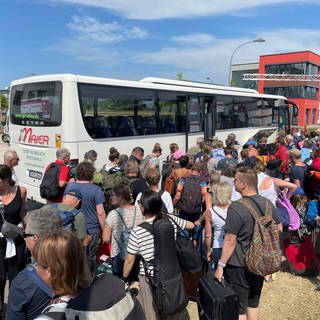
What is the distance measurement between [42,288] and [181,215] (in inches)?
149

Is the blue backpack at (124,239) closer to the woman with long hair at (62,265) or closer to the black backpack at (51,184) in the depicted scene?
the woman with long hair at (62,265)

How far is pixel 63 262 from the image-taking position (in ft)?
6.33

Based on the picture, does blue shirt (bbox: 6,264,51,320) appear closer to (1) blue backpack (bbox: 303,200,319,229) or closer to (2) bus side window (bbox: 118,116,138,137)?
(1) blue backpack (bbox: 303,200,319,229)

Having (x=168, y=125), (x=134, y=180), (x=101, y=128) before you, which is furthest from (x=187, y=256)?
(x=168, y=125)

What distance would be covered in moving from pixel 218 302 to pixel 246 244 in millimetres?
633

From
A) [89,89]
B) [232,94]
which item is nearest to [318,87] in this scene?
[232,94]

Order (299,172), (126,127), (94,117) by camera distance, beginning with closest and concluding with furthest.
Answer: (299,172)
(94,117)
(126,127)

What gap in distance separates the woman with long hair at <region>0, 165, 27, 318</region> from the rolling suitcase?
396 cm

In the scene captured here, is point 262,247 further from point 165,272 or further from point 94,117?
point 94,117

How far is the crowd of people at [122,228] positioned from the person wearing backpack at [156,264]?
0.04ft

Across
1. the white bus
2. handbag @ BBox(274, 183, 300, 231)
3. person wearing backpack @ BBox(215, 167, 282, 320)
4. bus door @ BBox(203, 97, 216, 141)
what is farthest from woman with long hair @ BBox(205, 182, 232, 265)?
bus door @ BBox(203, 97, 216, 141)

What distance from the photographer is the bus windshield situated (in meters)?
8.32

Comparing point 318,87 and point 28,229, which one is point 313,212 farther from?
point 318,87

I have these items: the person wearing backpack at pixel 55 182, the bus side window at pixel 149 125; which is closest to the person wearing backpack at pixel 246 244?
the person wearing backpack at pixel 55 182
